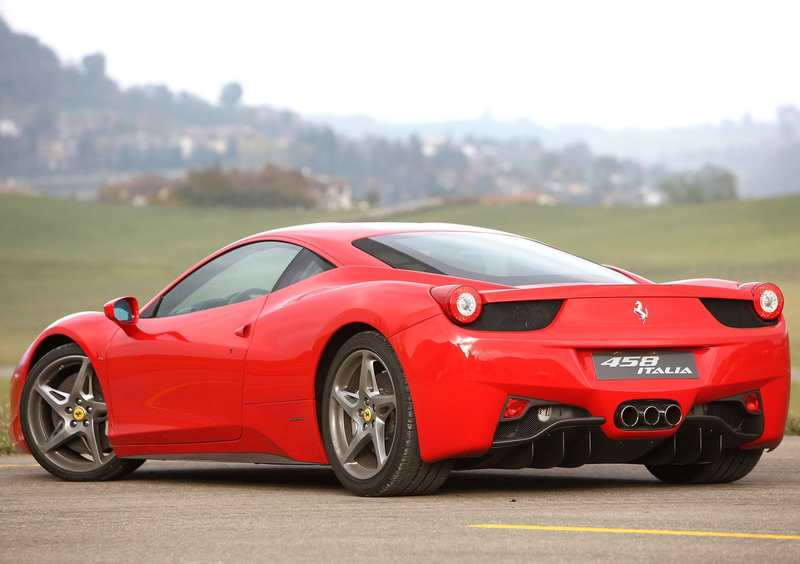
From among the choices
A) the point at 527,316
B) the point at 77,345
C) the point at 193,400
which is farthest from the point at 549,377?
the point at 77,345

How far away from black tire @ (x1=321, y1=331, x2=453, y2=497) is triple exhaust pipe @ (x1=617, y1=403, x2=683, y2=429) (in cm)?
77

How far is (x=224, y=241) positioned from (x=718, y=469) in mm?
91057

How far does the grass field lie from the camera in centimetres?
5947

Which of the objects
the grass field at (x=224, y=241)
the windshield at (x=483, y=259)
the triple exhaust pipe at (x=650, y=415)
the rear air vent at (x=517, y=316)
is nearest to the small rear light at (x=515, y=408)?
the rear air vent at (x=517, y=316)

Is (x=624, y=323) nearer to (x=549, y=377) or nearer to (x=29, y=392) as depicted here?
(x=549, y=377)

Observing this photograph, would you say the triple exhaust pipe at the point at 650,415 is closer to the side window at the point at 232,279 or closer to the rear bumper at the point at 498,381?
the rear bumper at the point at 498,381

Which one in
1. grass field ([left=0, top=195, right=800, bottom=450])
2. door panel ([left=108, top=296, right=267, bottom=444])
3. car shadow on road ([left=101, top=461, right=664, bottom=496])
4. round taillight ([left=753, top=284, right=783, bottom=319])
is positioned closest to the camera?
round taillight ([left=753, top=284, right=783, bottom=319])

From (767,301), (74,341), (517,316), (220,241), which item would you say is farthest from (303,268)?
(220,241)

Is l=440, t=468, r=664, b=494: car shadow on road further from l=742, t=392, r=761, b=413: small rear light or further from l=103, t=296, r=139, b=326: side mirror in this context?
l=103, t=296, r=139, b=326: side mirror

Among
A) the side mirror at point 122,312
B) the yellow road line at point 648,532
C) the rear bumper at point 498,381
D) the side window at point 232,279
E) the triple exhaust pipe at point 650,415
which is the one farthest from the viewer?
the side mirror at point 122,312

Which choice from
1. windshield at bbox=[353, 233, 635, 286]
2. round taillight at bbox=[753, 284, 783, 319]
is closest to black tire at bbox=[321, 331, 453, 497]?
windshield at bbox=[353, 233, 635, 286]

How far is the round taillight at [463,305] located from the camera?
16.3ft

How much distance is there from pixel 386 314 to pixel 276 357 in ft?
2.63

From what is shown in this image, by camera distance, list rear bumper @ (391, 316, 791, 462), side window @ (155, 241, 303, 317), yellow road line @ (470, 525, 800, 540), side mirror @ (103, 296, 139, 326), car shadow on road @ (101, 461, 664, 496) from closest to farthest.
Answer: yellow road line @ (470, 525, 800, 540), rear bumper @ (391, 316, 791, 462), car shadow on road @ (101, 461, 664, 496), side window @ (155, 241, 303, 317), side mirror @ (103, 296, 139, 326)
